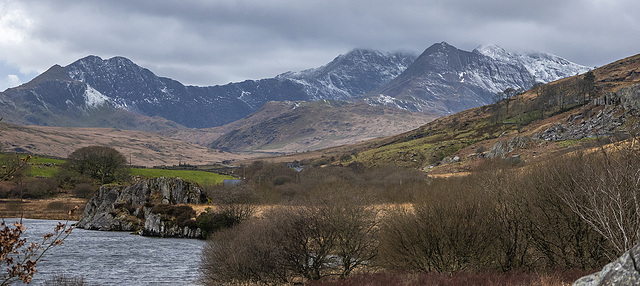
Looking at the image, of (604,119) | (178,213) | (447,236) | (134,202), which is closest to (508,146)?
(604,119)

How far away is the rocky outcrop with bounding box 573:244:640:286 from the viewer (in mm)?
11311

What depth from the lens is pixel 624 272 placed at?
1162 centimetres

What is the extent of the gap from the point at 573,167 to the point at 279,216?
2346cm

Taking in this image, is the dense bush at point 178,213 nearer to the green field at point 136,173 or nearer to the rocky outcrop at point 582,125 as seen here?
the green field at point 136,173

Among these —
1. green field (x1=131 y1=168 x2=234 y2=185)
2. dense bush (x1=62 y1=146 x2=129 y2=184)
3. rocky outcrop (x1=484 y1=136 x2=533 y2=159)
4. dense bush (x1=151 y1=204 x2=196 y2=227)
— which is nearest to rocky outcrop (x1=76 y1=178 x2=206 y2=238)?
dense bush (x1=151 y1=204 x2=196 y2=227)

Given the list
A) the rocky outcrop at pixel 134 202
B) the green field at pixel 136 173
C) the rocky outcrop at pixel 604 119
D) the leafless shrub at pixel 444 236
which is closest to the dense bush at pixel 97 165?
the green field at pixel 136 173

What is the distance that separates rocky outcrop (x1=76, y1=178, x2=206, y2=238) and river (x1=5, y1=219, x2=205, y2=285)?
17.9 meters

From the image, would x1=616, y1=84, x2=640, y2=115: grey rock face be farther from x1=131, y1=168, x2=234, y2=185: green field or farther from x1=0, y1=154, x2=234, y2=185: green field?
x1=131, y1=168, x2=234, y2=185: green field

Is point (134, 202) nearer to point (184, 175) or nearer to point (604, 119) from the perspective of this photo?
point (184, 175)

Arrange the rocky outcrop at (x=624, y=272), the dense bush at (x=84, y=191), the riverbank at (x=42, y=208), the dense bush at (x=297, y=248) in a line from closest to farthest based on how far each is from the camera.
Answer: the rocky outcrop at (x=624, y=272) < the dense bush at (x=297, y=248) < the riverbank at (x=42, y=208) < the dense bush at (x=84, y=191)

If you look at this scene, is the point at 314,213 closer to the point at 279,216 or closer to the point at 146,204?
the point at 279,216

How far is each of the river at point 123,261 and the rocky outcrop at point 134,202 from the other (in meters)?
17.9

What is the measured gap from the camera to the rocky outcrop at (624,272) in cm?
1131

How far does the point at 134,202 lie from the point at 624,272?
10575 cm
